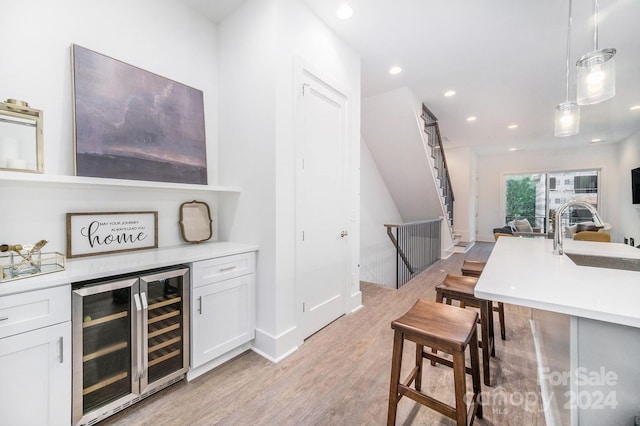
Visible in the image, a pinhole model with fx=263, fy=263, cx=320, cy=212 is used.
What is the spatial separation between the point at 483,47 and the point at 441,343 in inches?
128

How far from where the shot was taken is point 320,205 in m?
2.58

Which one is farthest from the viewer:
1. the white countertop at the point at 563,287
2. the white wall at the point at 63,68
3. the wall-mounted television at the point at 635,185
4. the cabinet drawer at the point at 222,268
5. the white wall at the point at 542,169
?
the white wall at the point at 542,169

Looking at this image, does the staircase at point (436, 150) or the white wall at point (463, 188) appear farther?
the white wall at point (463, 188)

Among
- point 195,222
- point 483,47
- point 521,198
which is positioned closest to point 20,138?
point 195,222

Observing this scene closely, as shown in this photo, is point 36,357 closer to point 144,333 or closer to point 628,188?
point 144,333

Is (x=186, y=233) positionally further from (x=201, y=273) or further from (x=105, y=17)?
(x=105, y=17)

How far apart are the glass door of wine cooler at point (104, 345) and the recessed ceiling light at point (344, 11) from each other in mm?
2717

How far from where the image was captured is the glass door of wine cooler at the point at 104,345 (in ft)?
4.66

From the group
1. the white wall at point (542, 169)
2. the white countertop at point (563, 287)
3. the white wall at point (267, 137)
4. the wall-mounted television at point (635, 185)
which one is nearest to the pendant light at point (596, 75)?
the white countertop at point (563, 287)

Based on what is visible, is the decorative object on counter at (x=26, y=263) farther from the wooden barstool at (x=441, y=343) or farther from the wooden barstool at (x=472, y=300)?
the wooden barstool at (x=472, y=300)

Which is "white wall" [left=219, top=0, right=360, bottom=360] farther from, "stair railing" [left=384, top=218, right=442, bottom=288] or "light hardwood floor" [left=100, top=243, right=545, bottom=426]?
"stair railing" [left=384, top=218, right=442, bottom=288]

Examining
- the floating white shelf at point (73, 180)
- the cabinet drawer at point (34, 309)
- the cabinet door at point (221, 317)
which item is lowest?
the cabinet door at point (221, 317)

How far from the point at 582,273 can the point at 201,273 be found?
7.64ft

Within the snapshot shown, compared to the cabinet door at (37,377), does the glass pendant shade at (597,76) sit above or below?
above
